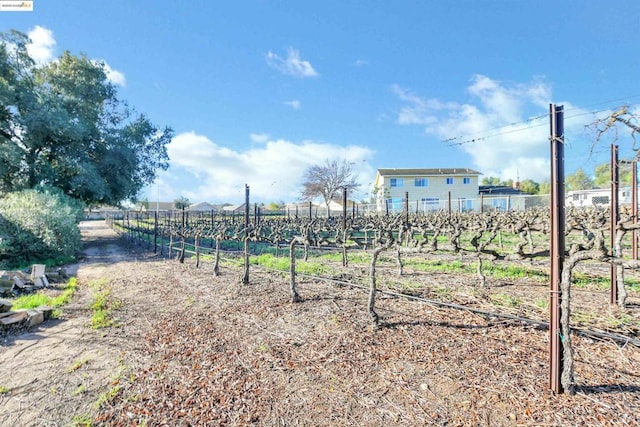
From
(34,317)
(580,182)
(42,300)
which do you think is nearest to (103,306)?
(34,317)

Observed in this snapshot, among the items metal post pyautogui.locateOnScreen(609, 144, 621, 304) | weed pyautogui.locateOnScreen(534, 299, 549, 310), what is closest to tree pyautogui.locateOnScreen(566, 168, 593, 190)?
metal post pyautogui.locateOnScreen(609, 144, 621, 304)

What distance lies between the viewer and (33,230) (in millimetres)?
10406

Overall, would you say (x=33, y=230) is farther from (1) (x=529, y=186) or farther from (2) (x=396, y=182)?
(1) (x=529, y=186)

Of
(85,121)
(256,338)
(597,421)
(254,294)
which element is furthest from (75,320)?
(85,121)

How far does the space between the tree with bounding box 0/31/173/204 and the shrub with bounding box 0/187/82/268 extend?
12.0 ft

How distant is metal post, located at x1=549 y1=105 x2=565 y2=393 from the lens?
236 cm

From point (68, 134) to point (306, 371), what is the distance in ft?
56.0

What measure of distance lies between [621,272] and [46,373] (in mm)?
7009

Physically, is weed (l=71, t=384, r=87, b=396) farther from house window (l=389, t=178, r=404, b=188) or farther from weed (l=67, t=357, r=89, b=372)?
house window (l=389, t=178, r=404, b=188)

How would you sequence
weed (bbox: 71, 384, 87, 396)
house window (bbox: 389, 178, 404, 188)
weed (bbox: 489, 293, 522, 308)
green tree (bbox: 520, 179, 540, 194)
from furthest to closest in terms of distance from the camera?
green tree (bbox: 520, 179, 540, 194) < house window (bbox: 389, 178, 404, 188) < weed (bbox: 489, 293, 522, 308) < weed (bbox: 71, 384, 87, 396)

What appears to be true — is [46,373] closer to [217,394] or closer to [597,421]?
[217,394]

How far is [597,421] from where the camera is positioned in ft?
6.95

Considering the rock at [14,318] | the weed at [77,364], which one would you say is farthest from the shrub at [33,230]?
the weed at [77,364]

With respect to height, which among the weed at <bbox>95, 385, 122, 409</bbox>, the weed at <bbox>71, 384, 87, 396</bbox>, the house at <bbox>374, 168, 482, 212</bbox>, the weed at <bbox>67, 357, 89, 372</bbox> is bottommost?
the weed at <bbox>67, 357, 89, 372</bbox>
